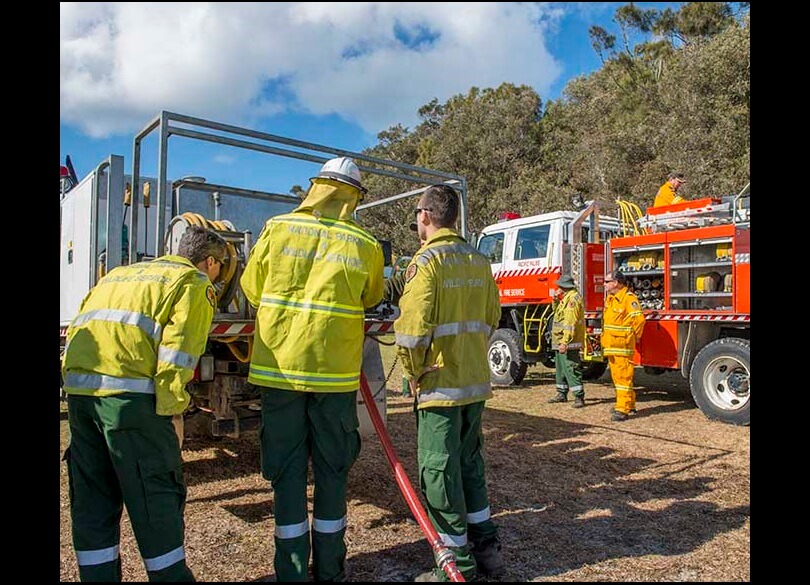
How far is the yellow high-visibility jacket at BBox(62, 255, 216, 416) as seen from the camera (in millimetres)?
2770

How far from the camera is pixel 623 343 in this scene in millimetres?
7848

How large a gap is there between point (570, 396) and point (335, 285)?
7.28 meters

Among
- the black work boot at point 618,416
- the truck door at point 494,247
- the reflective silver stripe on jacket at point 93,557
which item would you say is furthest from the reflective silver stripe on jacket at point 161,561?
the truck door at point 494,247

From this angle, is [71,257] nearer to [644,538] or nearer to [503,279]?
[644,538]

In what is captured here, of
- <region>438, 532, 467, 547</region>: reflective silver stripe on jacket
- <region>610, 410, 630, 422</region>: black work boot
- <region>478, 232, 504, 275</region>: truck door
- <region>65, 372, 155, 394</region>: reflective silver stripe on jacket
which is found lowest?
<region>610, 410, 630, 422</region>: black work boot

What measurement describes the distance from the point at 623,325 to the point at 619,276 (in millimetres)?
1276

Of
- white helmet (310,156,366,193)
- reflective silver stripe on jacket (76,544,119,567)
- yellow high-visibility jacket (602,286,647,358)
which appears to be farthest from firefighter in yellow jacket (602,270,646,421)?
reflective silver stripe on jacket (76,544,119,567)

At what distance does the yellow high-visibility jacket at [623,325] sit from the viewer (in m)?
7.81

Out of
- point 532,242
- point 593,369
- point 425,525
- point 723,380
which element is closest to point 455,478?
point 425,525

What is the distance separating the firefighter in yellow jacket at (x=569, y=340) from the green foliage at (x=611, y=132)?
8.64m

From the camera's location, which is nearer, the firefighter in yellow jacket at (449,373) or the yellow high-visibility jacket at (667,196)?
the firefighter in yellow jacket at (449,373)

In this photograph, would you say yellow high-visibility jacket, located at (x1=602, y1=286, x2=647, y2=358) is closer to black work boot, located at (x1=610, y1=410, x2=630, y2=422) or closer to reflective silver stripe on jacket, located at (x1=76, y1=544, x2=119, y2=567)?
black work boot, located at (x1=610, y1=410, x2=630, y2=422)

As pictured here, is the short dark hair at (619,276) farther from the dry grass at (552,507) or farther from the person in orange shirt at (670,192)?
the dry grass at (552,507)

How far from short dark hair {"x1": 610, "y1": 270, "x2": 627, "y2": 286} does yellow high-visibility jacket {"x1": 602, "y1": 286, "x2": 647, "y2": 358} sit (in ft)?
1.67
